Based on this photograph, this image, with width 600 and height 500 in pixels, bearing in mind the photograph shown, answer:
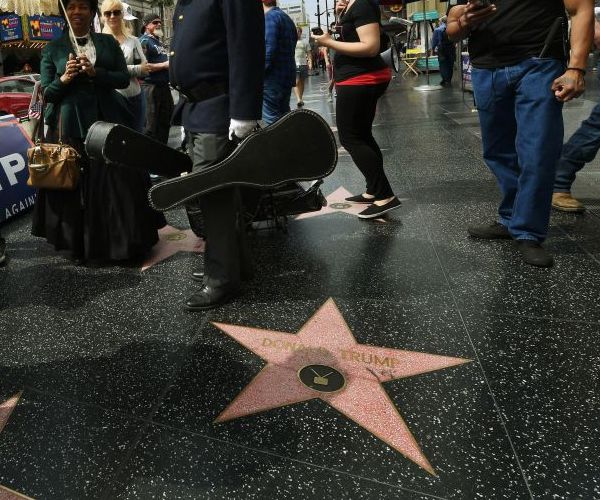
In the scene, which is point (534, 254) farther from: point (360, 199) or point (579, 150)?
point (360, 199)

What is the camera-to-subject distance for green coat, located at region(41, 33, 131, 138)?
2.84 meters

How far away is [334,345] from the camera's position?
1.97m

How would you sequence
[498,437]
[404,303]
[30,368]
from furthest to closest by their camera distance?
1. [404,303]
2. [30,368]
3. [498,437]

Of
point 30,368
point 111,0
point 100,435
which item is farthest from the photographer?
point 111,0

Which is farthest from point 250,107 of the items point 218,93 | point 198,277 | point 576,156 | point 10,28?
point 10,28

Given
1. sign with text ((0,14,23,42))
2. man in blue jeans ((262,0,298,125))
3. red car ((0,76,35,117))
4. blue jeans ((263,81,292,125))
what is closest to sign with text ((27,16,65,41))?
sign with text ((0,14,23,42))

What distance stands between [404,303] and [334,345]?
0.50 meters

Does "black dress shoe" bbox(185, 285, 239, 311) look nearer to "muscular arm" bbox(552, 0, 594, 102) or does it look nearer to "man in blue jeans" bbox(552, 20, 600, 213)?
"muscular arm" bbox(552, 0, 594, 102)

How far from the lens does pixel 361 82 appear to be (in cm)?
316

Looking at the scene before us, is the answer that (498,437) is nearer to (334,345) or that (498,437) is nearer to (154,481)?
(334,345)

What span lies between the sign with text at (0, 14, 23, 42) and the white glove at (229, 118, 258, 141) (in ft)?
84.3

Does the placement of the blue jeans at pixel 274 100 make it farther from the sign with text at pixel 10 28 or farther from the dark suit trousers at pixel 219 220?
the sign with text at pixel 10 28

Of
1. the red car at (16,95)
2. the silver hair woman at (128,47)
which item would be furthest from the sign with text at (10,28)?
the silver hair woman at (128,47)

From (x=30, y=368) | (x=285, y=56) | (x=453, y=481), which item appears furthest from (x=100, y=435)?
(x=285, y=56)
